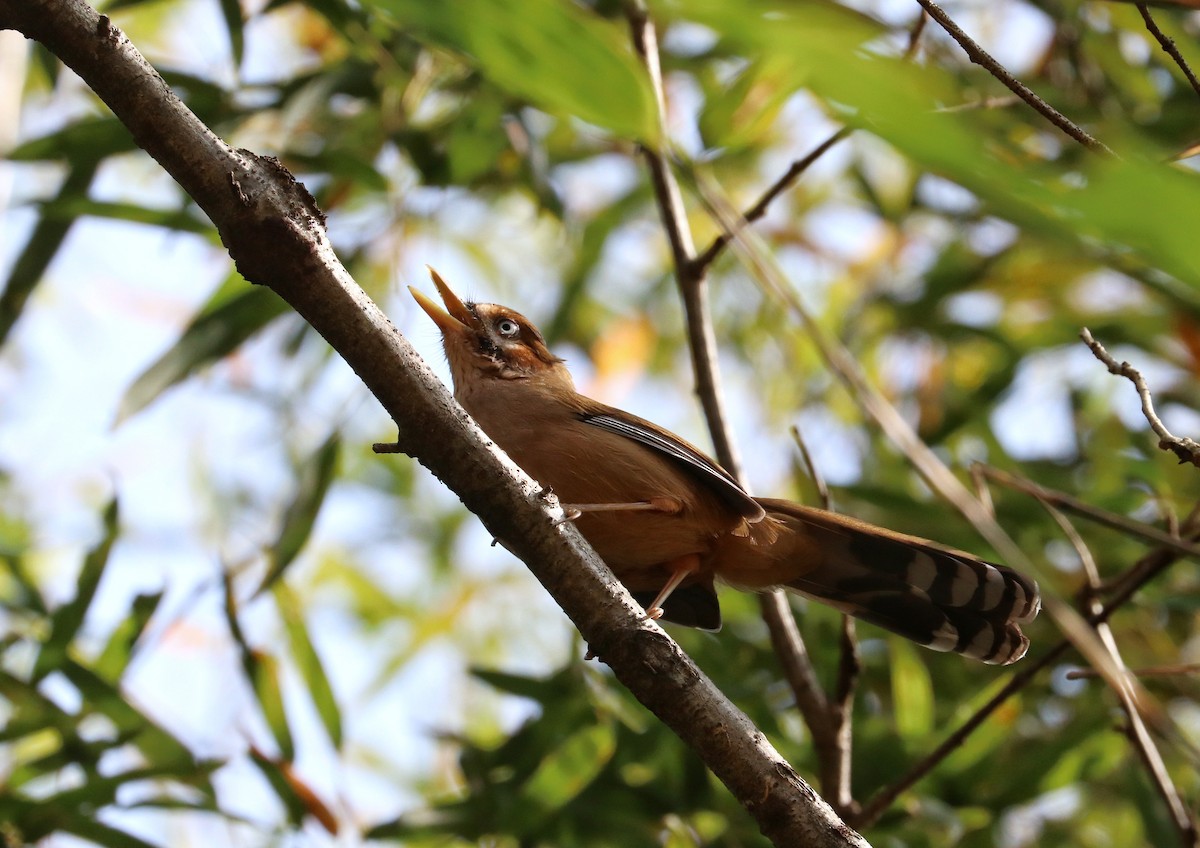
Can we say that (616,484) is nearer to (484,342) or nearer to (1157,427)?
(484,342)

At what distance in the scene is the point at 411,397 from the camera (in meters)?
2.69

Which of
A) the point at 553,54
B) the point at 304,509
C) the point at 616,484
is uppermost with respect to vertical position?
the point at 616,484

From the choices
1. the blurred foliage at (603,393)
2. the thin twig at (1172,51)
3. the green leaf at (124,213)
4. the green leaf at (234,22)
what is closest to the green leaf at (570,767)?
the blurred foliage at (603,393)

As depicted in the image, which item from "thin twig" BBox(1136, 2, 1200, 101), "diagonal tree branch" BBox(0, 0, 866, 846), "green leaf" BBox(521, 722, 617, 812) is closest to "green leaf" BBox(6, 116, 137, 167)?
"diagonal tree branch" BBox(0, 0, 866, 846)

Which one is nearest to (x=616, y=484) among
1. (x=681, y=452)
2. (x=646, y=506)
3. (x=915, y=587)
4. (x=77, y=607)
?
(x=646, y=506)

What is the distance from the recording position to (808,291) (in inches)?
299

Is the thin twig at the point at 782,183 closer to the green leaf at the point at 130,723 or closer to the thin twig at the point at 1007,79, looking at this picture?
the thin twig at the point at 1007,79

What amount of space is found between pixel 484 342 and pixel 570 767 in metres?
1.76

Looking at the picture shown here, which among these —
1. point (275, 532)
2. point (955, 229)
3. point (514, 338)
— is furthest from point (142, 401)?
point (955, 229)

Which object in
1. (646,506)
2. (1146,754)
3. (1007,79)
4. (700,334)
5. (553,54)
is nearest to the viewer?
(553,54)

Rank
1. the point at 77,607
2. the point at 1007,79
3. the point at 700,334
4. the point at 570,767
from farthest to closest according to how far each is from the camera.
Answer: the point at 77,607 → the point at 570,767 → the point at 700,334 → the point at 1007,79

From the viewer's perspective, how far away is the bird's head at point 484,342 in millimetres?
4730

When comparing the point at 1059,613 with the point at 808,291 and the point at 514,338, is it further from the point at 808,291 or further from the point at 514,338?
the point at 808,291

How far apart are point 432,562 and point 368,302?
17.4 ft
